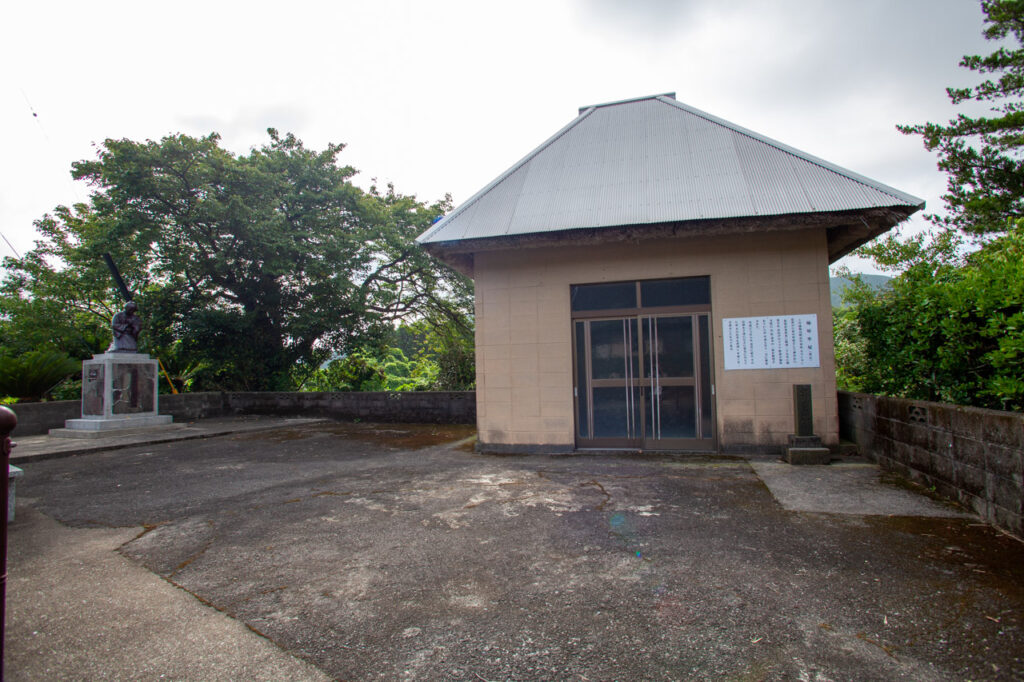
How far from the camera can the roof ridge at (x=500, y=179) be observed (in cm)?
731

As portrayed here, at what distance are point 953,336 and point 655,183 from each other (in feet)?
13.0

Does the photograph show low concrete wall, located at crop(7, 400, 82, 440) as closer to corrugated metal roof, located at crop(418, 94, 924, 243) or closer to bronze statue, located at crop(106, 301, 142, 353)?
bronze statue, located at crop(106, 301, 142, 353)

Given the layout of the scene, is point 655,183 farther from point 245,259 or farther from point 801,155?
point 245,259

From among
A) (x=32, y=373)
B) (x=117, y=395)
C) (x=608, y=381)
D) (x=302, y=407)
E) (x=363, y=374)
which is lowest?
(x=302, y=407)

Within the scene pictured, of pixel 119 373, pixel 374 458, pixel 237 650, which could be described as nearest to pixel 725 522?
pixel 237 650

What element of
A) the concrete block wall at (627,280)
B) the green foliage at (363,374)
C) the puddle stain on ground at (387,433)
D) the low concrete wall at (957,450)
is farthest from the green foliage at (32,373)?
the low concrete wall at (957,450)

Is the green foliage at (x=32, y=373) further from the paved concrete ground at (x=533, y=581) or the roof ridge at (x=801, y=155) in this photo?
the roof ridge at (x=801, y=155)

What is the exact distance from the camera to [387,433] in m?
9.80

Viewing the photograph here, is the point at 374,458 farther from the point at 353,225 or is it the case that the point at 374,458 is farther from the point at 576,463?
the point at 353,225

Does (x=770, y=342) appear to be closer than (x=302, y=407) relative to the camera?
Yes

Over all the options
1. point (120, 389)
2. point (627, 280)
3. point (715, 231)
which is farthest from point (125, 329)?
point (715, 231)

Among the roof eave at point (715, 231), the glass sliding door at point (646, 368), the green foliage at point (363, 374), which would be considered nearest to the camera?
the roof eave at point (715, 231)

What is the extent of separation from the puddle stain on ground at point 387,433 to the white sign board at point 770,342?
412 centimetres

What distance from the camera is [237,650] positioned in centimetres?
229
